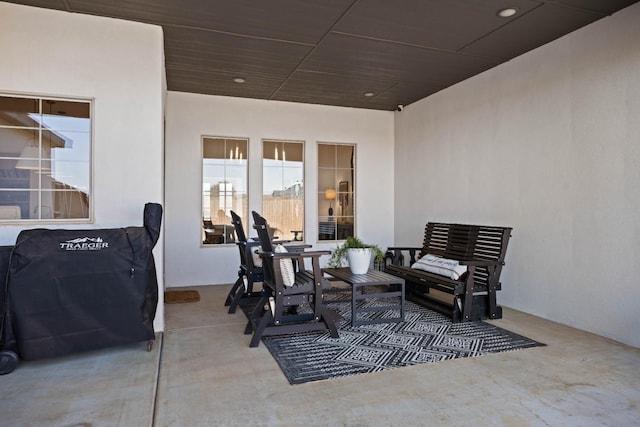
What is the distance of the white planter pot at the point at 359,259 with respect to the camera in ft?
13.9

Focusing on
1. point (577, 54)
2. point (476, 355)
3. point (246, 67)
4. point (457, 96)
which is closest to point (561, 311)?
point (476, 355)

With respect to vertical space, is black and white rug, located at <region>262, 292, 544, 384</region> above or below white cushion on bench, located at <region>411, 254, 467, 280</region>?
below

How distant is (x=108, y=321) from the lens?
2982 mm

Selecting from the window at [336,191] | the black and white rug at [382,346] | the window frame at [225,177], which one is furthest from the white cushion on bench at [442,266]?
the window frame at [225,177]

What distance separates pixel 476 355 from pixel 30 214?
152 inches

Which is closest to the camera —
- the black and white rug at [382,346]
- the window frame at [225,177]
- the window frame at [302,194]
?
the black and white rug at [382,346]

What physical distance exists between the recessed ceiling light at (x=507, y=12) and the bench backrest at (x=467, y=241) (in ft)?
6.58

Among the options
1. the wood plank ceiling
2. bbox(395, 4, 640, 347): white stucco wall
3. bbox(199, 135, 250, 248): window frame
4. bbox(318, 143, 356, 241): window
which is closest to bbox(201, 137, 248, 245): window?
bbox(199, 135, 250, 248): window frame

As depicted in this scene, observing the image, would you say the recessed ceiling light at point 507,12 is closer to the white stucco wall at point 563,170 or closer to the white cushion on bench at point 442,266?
the white stucco wall at point 563,170

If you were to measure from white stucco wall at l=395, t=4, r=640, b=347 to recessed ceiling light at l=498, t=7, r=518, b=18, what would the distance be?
845 millimetres

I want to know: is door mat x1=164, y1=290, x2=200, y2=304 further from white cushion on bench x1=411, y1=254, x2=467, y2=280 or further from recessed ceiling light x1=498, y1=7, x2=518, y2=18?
recessed ceiling light x1=498, y1=7, x2=518, y2=18

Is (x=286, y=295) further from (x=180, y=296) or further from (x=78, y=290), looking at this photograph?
(x=180, y=296)

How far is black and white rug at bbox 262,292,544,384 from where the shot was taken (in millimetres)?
2883

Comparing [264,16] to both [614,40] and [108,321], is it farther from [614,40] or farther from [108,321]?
[614,40]
